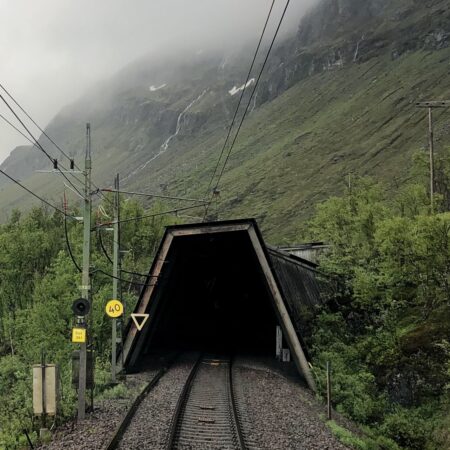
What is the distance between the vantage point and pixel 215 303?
3609 centimetres

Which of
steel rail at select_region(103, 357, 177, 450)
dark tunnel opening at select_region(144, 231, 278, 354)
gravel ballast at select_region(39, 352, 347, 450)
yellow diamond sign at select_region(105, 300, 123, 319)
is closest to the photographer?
steel rail at select_region(103, 357, 177, 450)

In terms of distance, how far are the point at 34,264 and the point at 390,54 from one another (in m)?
167

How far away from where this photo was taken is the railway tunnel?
62.2ft

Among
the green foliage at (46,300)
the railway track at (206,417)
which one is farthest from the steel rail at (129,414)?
the railway track at (206,417)

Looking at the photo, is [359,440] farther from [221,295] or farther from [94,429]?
[221,295]

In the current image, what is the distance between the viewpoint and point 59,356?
2548cm

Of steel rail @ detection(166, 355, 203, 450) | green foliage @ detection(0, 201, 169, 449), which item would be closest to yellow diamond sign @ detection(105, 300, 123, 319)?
green foliage @ detection(0, 201, 169, 449)

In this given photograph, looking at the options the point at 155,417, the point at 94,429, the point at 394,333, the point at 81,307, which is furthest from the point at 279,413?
the point at 394,333

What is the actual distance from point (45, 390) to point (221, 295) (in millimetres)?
23277

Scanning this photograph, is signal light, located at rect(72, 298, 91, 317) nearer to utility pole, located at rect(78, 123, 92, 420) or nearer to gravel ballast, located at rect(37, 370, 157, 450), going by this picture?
utility pole, located at rect(78, 123, 92, 420)

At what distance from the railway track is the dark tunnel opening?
6.08m

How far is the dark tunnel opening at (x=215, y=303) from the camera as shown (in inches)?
1019

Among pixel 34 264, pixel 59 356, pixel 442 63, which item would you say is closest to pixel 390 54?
pixel 442 63

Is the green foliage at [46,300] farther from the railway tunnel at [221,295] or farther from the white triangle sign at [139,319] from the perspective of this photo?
the railway tunnel at [221,295]
